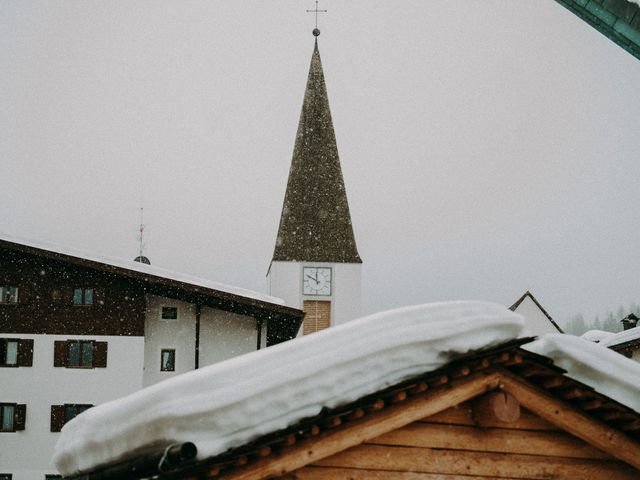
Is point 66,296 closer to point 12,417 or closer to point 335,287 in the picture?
point 12,417

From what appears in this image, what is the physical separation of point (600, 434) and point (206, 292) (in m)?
16.8

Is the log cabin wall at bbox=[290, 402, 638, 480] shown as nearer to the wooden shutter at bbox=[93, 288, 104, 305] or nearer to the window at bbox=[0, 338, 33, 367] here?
the wooden shutter at bbox=[93, 288, 104, 305]

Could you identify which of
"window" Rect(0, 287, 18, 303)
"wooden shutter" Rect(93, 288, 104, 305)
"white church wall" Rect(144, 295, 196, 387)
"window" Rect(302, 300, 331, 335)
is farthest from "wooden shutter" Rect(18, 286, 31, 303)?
"window" Rect(302, 300, 331, 335)

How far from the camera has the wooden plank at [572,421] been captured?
4398 millimetres

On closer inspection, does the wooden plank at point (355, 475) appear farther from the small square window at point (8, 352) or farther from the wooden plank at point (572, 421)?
the small square window at point (8, 352)

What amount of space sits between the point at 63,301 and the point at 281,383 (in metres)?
19.2

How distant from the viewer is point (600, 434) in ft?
14.6

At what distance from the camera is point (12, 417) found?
21094mm

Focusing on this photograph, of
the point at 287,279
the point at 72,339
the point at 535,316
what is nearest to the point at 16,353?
the point at 72,339

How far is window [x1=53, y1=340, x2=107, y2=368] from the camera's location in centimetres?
2133

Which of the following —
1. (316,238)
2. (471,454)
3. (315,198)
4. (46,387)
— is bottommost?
(46,387)

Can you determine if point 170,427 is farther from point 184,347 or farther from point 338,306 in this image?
point 338,306

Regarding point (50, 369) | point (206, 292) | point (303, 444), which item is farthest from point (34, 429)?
point (303, 444)

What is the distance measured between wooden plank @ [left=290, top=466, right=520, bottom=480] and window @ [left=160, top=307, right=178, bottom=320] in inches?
731
